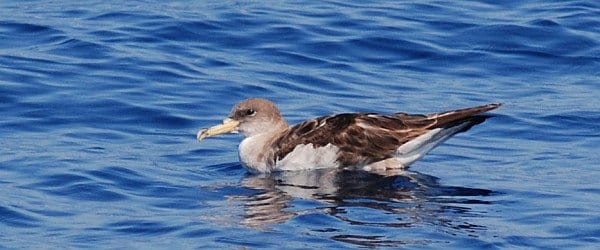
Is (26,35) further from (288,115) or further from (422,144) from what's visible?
(422,144)

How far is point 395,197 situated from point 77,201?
2532mm

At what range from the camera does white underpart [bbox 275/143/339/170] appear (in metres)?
13.9

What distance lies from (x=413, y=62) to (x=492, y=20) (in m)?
2.29

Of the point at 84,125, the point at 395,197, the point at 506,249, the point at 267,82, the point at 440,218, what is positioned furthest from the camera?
the point at 267,82

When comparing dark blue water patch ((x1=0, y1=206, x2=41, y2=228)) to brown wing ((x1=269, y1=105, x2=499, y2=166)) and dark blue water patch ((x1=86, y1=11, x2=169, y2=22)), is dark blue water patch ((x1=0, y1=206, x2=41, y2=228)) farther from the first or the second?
dark blue water patch ((x1=86, y1=11, x2=169, y2=22))

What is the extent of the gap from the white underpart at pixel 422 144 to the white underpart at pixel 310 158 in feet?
1.91

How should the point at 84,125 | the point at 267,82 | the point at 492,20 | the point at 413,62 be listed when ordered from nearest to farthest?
the point at 84,125
the point at 267,82
the point at 413,62
the point at 492,20

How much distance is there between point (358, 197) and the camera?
12523mm

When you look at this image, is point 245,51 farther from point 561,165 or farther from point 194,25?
point 561,165

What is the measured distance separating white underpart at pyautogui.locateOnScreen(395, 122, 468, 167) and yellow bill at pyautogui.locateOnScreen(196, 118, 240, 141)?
1.58 m

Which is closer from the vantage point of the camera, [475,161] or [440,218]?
[440,218]

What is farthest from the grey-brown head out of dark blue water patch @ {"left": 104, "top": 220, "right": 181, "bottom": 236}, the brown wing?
dark blue water patch @ {"left": 104, "top": 220, "right": 181, "bottom": 236}

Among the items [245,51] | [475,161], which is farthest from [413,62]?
[475,161]

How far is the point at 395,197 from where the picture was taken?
1259 cm
